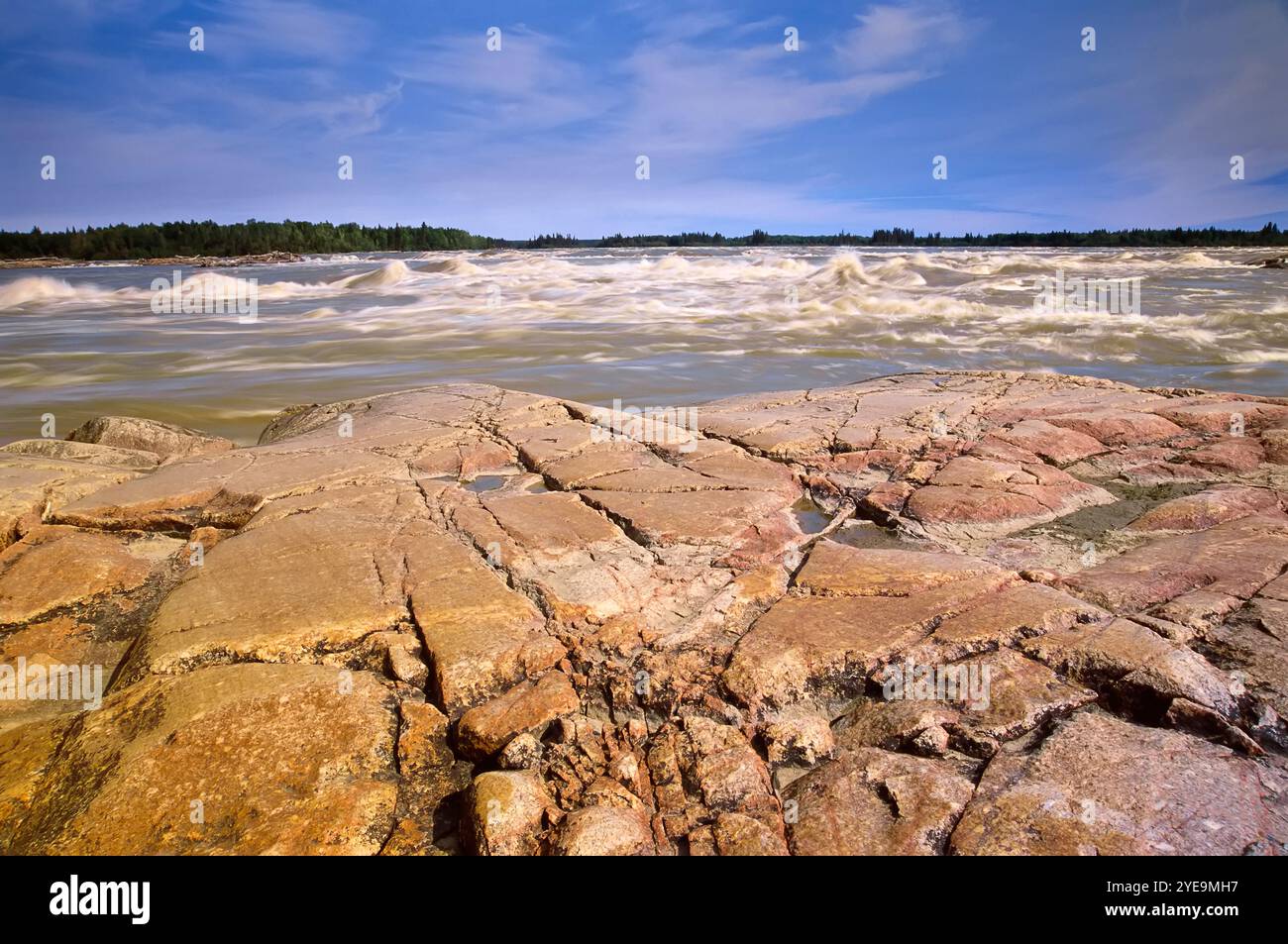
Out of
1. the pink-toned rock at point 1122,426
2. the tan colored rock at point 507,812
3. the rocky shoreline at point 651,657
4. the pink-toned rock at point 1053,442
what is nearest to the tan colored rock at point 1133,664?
the rocky shoreline at point 651,657

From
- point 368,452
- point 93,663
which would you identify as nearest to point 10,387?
point 368,452

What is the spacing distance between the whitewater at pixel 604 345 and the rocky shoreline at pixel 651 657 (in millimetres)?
4653

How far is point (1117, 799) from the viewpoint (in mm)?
1814

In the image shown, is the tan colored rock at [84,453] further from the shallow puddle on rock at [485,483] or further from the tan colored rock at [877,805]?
the tan colored rock at [877,805]

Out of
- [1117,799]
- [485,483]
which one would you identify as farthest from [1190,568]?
[485,483]

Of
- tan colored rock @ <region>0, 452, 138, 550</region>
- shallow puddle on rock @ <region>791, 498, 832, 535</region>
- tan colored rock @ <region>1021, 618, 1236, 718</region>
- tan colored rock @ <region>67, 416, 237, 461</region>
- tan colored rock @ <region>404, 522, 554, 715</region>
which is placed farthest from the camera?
tan colored rock @ <region>67, 416, 237, 461</region>

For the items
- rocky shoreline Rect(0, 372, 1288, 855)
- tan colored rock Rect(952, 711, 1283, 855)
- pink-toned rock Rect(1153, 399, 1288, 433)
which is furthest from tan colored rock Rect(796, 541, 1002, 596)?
pink-toned rock Rect(1153, 399, 1288, 433)

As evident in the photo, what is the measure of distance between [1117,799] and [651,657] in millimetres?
1367

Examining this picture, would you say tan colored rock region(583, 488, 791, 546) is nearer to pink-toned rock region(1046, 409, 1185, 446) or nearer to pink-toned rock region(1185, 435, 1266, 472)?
pink-toned rock region(1046, 409, 1185, 446)

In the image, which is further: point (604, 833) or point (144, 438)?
point (144, 438)

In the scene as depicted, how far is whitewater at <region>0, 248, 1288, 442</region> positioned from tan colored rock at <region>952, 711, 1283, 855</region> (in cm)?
659

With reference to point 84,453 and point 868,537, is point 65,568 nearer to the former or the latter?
point 84,453

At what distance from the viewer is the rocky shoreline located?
1.87m

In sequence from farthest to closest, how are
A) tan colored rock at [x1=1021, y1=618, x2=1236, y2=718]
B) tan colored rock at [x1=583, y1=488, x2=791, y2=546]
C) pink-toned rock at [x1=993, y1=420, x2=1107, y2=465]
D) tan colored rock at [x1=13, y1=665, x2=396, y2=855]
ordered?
pink-toned rock at [x1=993, y1=420, x2=1107, y2=465] < tan colored rock at [x1=583, y1=488, x2=791, y2=546] < tan colored rock at [x1=1021, y1=618, x2=1236, y2=718] < tan colored rock at [x1=13, y1=665, x2=396, y2=855]
